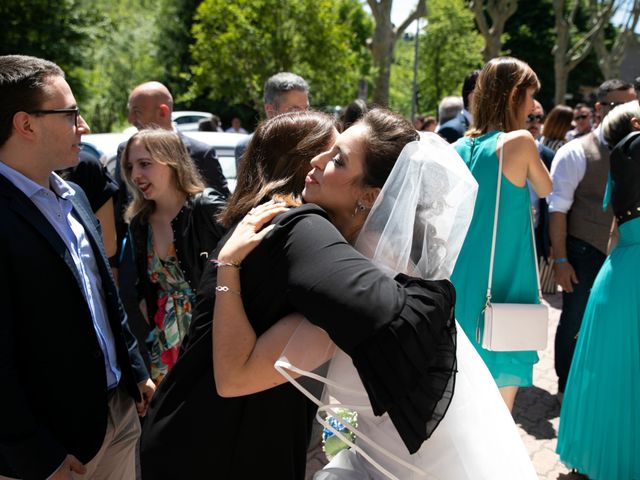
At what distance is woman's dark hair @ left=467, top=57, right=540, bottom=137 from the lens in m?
3.28

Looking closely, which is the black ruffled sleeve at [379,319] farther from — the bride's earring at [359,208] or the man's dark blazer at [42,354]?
the man's dark blazer at [42,354]

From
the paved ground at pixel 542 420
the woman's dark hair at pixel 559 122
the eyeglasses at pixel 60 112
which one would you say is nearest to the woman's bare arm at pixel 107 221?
the eyeglasses at pixel 60 112

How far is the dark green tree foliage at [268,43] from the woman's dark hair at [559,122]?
29.4 ft

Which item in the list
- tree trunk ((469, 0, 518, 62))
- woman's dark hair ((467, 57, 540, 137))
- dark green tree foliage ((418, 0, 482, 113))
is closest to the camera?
woman's dark hair ((467, 57, 540, 137))

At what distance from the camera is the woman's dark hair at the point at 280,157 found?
1720mm

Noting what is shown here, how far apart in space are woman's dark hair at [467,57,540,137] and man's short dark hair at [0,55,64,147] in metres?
2.30

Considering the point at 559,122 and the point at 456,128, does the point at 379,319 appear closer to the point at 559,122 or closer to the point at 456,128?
the point at 456,128

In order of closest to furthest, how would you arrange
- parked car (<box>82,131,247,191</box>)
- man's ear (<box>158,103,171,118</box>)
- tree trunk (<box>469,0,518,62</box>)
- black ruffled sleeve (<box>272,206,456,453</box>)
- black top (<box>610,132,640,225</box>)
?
1. black ruffled sleeve (<box>272,206,456,453</box>)
2. black top (<box>610,132,640,225</box>)
3. man's ear (<box>158,103,171,118</box>)
4. parked car (<box>82,131,247,191</box>)
5. tree trunk (<box>469,0,518,62</box>)

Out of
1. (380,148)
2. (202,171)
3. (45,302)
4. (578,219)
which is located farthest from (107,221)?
(578,219)

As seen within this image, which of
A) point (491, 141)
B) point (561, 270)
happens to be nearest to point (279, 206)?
point (491, 141)

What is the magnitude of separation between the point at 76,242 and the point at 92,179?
1319 millimetres

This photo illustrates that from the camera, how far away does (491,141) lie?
3.23 m

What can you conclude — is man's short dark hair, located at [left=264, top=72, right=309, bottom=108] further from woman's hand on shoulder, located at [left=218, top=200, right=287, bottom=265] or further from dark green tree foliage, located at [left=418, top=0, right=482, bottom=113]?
dark green tree foliage, located at [left=418, top=0, right=482, bottom=113]

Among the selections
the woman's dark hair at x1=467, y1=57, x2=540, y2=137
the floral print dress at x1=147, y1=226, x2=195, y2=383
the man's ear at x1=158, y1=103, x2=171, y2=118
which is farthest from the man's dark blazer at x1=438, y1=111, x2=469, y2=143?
the floral print dress at x1=147, y1=226, x2=195, y2=383
